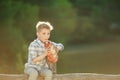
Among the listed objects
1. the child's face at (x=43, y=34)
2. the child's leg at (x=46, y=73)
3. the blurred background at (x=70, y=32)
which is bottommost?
the blurred background at (x=70, y=32)

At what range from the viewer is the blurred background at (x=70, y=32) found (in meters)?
11.6

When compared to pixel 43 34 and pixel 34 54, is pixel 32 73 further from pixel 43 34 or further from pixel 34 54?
pixel 43 34

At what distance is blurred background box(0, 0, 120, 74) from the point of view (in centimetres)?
1157

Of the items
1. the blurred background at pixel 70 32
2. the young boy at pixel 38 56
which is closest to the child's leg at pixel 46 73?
the young boy at pixel 38 56

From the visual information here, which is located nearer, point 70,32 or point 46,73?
point 46,73

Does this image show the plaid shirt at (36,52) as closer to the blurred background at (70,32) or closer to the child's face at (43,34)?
the child's face at (43,34)

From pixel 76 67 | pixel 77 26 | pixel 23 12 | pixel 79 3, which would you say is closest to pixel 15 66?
pixel 23 12

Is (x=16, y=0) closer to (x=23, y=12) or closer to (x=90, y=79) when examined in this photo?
(x=23, y=12)

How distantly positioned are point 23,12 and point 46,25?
733 cm

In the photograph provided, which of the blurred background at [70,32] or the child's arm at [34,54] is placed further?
the blurred background at [70,32]

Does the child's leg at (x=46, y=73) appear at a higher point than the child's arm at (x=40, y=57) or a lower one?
lower

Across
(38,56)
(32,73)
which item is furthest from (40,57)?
(32,73)

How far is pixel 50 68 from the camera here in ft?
17.8

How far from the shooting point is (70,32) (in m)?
19.0
